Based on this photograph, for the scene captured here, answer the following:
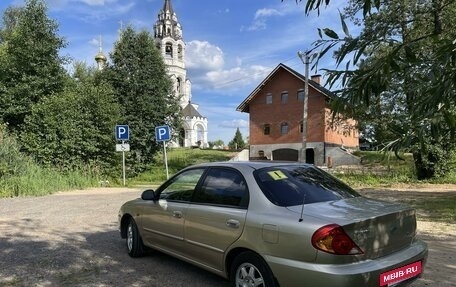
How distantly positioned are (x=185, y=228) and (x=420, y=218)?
7801mm

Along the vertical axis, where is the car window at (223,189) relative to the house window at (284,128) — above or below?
below

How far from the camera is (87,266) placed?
652 cm

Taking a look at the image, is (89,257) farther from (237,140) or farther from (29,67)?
(237,140)

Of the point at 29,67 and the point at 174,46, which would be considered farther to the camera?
the point at 174,46

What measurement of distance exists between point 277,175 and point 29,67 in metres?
23.9

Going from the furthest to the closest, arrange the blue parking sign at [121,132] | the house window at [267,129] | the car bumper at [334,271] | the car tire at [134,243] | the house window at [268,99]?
1. the house window at [267,129]
2. the house window at [268,99]
3. the blue parking sign at [121,132]
4. the car tire at [134,243]
5. the car bumper at [334,271]

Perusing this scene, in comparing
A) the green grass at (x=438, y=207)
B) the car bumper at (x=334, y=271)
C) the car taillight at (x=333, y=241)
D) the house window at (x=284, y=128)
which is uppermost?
the house window at (x=284, y=128)

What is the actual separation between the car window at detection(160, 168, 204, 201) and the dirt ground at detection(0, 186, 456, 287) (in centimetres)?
106

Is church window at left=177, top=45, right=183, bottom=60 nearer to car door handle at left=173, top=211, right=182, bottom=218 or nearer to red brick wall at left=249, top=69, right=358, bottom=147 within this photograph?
red brick wall at left=249, top=69, right=358, bottom=147

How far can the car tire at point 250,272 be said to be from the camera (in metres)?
4.27

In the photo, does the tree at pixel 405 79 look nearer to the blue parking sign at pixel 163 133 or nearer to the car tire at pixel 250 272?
the car tire at pixel 250 272

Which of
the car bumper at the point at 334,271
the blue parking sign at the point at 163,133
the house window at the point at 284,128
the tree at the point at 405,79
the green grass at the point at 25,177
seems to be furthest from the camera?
the house window at the point at 284,128

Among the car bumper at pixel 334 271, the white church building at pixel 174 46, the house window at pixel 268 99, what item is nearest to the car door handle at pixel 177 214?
the car bumper at pixel 334 271

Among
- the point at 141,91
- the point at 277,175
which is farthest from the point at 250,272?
the point at 141,91
